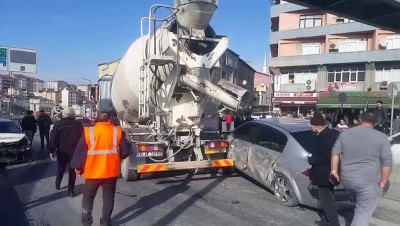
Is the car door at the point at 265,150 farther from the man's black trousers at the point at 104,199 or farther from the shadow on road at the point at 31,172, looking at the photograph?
the shadow on road at the point at 31,172

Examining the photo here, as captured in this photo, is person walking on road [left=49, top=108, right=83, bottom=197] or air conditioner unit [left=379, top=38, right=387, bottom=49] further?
air conditioner unit [left=379, top=38, right=387, bottom=49]

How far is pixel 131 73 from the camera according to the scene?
9.32 metres

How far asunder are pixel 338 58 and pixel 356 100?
4467 millimetres

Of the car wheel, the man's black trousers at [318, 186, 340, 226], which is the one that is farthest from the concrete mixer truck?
the man's black trousers at [318, 186, 340, 226]

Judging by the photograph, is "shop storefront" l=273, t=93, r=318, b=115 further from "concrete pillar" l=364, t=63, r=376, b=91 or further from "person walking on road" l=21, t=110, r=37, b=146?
"person walking on road" l=21, t=110, r=37, b=146

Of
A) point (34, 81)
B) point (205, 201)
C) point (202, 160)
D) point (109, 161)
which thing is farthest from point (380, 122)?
point (34, 81)

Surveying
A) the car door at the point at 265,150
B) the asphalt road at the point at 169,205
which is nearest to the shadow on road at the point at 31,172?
the asphalt road at the point at 169,205

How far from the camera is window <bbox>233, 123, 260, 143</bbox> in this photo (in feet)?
27.3

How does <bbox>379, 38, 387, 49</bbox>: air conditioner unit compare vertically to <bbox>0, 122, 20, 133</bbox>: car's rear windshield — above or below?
above

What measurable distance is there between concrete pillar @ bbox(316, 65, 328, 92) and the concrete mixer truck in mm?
31387

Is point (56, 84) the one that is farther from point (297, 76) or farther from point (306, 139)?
point (306, 139)

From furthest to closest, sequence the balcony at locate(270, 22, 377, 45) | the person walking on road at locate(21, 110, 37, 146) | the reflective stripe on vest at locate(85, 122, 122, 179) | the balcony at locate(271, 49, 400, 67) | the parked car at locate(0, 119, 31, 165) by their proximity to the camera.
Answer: the balcony at locate(270, 22, 377, 45), the balcony at locate(271, 49, 400, 67), the person walking on road at locate(21, 110, 37, 146), the parked car at locate(0, 119, 31, 165), the reflective stripe on vest at locate(85, 122, 122, 179)

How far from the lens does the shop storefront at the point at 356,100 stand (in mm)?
33938

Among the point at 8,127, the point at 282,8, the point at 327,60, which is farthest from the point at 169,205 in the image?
the point at 282,8
